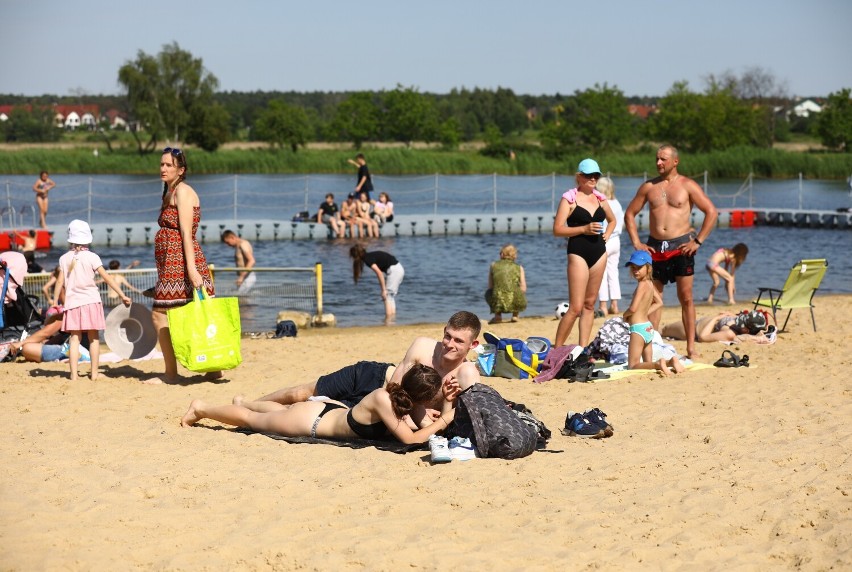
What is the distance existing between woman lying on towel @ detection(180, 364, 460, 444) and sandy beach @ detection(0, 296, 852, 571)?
125 millimetres

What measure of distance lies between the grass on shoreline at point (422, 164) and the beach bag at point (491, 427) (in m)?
48.8

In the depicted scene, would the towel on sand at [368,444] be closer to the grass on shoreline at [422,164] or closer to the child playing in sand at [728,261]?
the child playing in sand at [728,261]

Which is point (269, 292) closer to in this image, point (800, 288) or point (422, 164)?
point (800, 288)

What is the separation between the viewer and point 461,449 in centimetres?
609

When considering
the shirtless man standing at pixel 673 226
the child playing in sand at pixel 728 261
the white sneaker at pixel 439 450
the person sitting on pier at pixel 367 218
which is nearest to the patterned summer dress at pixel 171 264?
the white sneaker at pixel 439 450

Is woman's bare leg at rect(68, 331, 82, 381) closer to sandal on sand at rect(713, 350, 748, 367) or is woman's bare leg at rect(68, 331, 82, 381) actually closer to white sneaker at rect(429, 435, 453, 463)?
white sneaker at rect(429, 435, 453, 463)

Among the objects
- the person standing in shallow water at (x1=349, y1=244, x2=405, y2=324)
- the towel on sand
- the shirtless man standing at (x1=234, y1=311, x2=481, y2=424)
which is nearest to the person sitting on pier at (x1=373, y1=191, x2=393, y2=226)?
the person standing in shallow water at (x1=349, y1=244, x2=405, y2=324)

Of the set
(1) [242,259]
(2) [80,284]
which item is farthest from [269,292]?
(2) [80,284]

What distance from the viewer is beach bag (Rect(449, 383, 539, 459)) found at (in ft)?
20.0

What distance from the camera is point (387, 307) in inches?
563

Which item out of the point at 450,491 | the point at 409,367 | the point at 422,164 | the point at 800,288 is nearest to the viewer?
the point at 450,491

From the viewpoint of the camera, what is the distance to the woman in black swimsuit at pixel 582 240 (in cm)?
893

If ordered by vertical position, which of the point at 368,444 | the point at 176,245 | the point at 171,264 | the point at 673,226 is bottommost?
the point at 368,444

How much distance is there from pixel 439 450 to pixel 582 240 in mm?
3533
